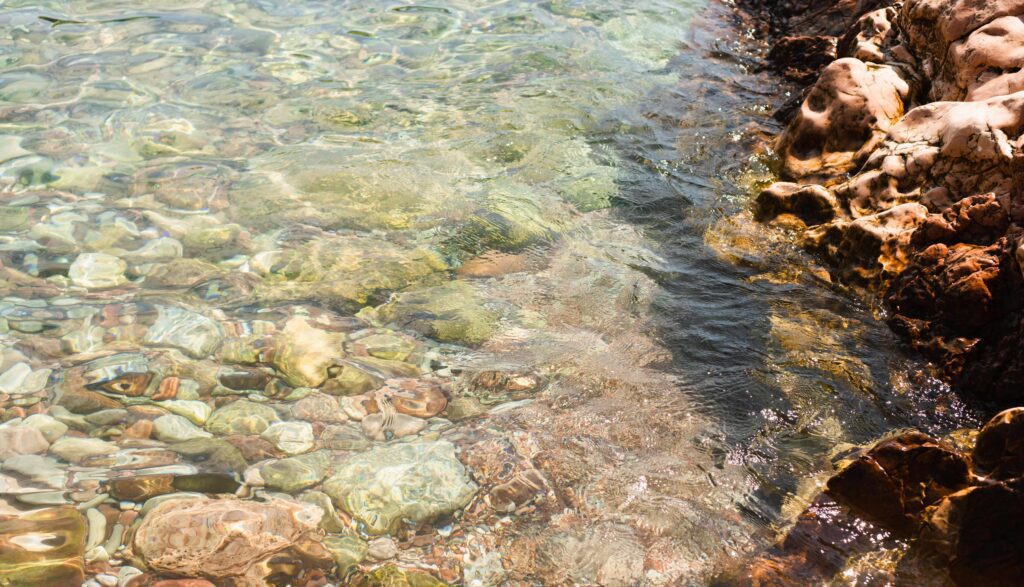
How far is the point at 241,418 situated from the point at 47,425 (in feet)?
2.74

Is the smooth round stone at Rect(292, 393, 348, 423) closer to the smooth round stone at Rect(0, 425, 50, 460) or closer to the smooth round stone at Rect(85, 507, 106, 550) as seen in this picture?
the smooth round stone at Rect(85, 507, 106, 550)

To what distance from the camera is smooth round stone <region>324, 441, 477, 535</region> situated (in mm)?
2959

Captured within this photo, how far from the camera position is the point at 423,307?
4266mm

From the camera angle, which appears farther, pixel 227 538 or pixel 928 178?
pixel 928 178

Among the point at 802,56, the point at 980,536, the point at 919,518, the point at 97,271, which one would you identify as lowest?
the point at 97,271

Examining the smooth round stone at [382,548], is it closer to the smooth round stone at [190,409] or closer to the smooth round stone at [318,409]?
the smooth round stone at [318,409]

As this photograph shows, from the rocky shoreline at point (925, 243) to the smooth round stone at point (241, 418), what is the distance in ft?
7.16

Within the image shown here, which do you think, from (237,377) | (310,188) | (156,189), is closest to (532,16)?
(310,188)

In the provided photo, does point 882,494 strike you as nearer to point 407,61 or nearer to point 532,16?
point 407,61

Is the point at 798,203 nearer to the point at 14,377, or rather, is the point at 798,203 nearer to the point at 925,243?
the point at 925,243

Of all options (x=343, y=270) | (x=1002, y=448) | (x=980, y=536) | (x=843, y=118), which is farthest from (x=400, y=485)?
(x=843, y=118)

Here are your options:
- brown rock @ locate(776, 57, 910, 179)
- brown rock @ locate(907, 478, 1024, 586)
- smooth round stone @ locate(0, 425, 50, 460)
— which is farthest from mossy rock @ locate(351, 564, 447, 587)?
brown rock @ locate(776, 57, 910, 179)

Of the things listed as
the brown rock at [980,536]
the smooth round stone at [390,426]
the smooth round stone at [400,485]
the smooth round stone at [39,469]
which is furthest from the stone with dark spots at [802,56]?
the smooth round stone at [39,469]

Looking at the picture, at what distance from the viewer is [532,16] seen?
29.8ft
